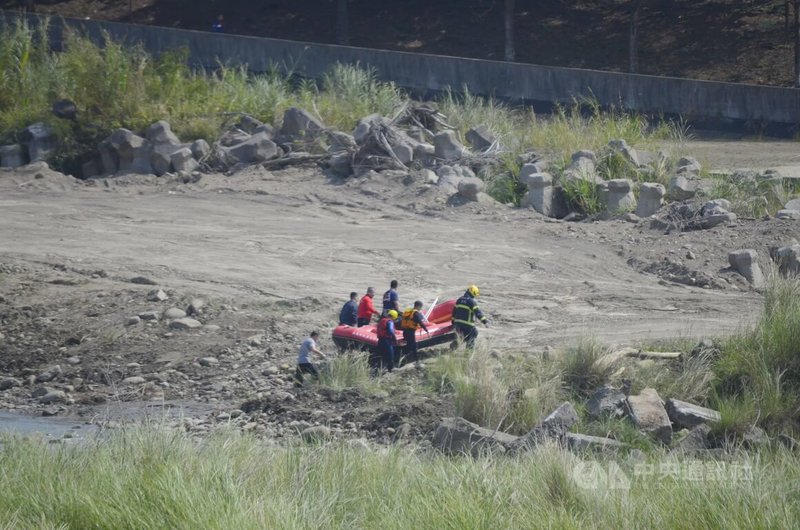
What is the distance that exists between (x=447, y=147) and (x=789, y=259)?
7.49m

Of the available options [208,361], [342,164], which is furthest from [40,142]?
[208,361]

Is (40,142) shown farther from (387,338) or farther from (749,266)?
(749,266)

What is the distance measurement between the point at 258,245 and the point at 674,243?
234 inches

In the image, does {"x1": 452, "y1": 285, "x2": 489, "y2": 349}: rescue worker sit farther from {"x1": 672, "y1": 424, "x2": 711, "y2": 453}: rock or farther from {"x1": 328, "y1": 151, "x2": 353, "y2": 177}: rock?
{"x1": 328, "y1": 151, "x2": 353, "y2": 177}: rock

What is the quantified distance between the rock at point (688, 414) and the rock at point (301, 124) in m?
12.5

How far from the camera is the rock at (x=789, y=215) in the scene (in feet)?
53.6

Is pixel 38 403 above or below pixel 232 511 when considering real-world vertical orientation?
below

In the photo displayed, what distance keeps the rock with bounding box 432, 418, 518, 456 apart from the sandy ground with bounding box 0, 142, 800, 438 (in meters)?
2.74

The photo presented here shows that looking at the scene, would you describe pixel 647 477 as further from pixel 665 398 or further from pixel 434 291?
pixel 434 291

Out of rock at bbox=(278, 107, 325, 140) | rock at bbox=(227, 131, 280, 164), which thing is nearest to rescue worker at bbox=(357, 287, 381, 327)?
rock at bbox=(227, 131, 280, 164)

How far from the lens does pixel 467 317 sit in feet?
39.4

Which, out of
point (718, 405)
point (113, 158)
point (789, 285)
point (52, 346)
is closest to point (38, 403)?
point (52, 346)

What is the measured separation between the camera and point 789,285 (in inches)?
468

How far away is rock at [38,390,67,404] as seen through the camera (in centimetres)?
1180
